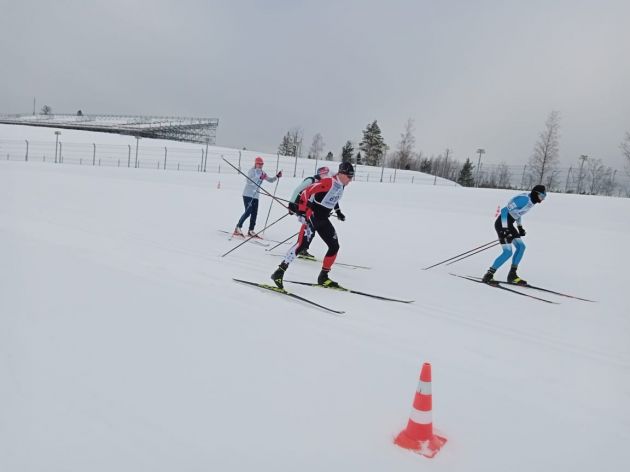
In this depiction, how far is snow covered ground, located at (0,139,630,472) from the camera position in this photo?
214 cm

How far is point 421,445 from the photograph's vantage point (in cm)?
225

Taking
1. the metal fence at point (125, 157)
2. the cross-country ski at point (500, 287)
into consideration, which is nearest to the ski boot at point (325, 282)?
the cross-country ski at point (500, 287)

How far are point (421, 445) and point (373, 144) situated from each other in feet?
213

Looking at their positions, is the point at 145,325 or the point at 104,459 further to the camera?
the point at 145,325

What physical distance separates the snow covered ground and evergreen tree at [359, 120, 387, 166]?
2318 inches

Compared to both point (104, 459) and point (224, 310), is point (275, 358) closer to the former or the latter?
point (224, 310)

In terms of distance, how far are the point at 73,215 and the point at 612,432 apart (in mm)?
10284

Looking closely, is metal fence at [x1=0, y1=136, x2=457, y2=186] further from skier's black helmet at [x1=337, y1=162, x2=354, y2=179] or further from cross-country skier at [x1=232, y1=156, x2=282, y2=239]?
skier's black helmet at [x1=337, y1=162, x2=354, y2=179]

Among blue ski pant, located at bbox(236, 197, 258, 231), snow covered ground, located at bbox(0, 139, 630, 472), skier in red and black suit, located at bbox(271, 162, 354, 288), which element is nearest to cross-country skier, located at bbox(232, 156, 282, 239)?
blue ski pant, located at bbox(236, 197, 258, 231)

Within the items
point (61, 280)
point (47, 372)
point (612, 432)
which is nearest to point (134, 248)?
point (61, 280)

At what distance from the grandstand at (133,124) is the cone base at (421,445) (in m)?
59.1

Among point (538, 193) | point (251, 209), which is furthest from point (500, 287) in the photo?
point (251, 209)

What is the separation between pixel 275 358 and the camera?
312 centimetres

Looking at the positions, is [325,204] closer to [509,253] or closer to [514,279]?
[509,253]
